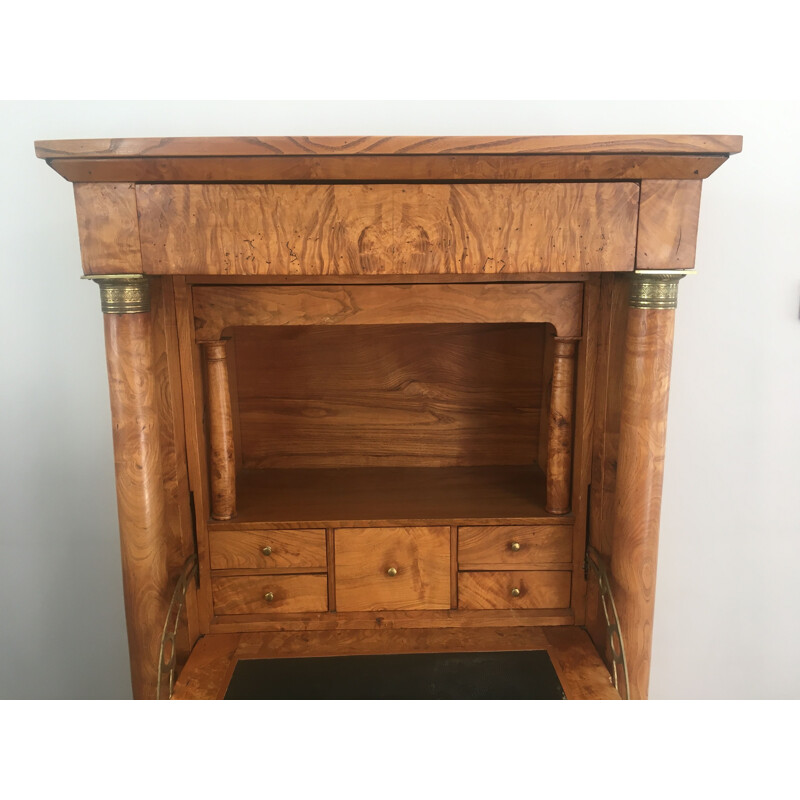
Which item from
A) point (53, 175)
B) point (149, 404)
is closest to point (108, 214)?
point (149, 404)

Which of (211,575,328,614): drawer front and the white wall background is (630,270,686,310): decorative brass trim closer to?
the white wall background

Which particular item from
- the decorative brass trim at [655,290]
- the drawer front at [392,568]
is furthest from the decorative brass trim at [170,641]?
the decorative brass trim at [655,290]

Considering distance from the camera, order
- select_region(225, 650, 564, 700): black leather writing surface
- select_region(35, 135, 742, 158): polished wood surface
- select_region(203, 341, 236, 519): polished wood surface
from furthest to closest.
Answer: select_region(203, 341, 236, 519): polished wood surface → select_region(225, 650, 564, 700): black leather writing surface → select_region(35, 135, 742, 158): polished wood surface

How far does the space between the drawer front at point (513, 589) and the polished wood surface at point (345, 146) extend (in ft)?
3.24

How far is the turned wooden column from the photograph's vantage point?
1.32 meters

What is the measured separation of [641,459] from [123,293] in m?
1.09

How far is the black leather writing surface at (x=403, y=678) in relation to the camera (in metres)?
1.39

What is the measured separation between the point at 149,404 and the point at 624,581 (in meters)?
1.06

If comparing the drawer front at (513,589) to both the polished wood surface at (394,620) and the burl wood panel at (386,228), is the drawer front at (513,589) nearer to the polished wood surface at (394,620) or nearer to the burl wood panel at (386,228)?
the polished wood surface at (394,620)

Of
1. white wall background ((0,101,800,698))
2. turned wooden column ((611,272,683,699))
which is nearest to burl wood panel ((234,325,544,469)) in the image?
white wall background ((0,101,800,698))

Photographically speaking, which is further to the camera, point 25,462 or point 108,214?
point 25,462

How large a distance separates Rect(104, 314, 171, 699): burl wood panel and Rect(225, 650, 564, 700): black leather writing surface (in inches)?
8.7

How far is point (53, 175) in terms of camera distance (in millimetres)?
1783

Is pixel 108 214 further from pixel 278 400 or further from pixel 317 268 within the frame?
pixel 278 400
